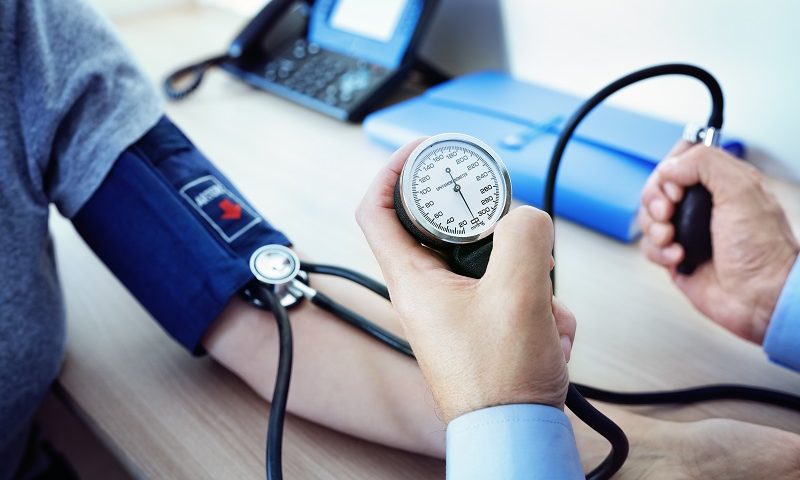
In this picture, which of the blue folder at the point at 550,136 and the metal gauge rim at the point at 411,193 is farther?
the blue folder at the point at 550,136

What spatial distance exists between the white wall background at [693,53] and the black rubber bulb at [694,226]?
0.22m

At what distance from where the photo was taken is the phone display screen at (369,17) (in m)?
0.95

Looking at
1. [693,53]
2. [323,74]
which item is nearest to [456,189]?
[693,53]

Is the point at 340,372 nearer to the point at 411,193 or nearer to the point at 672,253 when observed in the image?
the point at 411,193

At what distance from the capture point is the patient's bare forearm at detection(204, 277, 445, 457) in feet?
1.56

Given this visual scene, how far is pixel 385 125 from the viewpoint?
826mm

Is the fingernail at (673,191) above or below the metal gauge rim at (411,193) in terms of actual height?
below

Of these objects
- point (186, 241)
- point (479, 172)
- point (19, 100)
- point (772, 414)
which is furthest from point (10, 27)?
point (772, 414)

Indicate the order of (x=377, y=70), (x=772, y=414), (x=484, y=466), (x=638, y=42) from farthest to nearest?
(x=377, y=70) < (x=638, y=42) < (x=772, y=414) < (x=484, y=466)

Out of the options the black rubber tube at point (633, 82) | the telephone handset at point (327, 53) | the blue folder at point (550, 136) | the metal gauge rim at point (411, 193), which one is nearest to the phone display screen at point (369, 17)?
the telephone handset at point (327, 53)

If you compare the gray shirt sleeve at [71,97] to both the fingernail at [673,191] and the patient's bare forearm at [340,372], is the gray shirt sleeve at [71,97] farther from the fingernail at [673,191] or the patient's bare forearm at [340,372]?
the fingernail at [673,191]

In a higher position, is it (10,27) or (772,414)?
(10,27)

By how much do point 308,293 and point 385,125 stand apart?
14.5 inches

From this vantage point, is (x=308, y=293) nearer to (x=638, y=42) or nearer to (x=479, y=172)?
(x=479, y=172)
